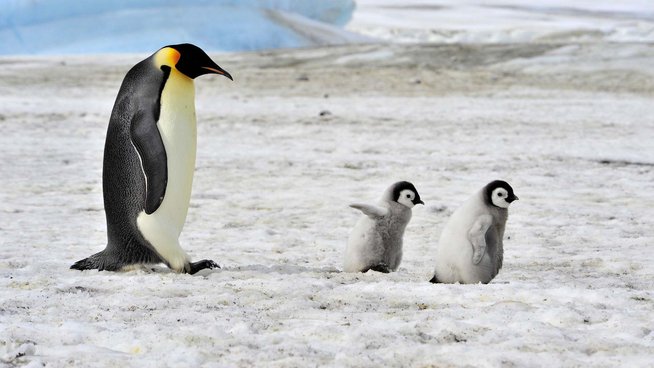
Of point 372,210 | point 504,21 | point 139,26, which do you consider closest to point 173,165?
point 372,210

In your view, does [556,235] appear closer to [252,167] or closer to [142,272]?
[142,272]

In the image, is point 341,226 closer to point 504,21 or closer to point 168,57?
point 168,57

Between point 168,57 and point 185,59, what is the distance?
0.06m

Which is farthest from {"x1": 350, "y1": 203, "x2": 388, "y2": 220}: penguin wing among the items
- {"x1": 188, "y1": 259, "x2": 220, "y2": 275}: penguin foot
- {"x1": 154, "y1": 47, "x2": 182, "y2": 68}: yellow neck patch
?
{"x1": 154, "y1": 47, "x2": 182, "y2": 68}: yellow neck patch

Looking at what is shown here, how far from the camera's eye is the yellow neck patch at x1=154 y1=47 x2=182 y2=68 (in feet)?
13.4

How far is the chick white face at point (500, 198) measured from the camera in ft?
13.2

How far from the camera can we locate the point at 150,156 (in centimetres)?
401

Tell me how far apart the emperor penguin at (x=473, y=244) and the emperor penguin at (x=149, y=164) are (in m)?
0.93

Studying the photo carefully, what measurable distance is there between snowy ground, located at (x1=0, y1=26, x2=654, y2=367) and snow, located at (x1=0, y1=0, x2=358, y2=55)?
17.8 ft

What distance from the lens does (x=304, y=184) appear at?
7.16 m

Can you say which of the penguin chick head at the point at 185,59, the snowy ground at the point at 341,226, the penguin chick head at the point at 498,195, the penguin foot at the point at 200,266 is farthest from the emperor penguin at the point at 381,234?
the penguin chick head at the point at 185,59

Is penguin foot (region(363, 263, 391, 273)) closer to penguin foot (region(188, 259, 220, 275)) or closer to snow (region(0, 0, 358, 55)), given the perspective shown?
penguin foot (region(188, 259, 220, 275))

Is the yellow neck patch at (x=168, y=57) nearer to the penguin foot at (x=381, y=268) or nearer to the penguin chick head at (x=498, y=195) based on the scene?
the penguin foot at (x=381, y=268)

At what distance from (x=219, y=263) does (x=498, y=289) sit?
1394 mm
